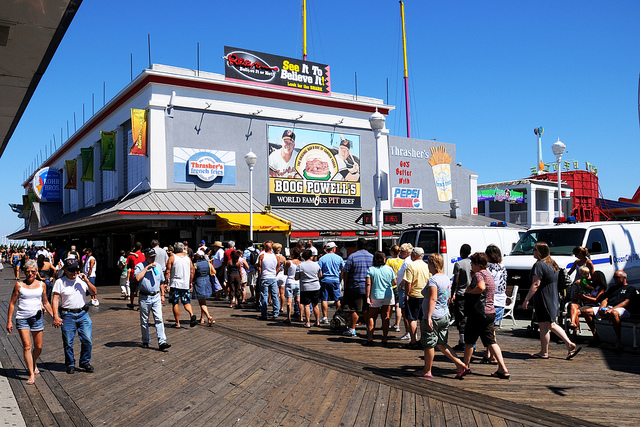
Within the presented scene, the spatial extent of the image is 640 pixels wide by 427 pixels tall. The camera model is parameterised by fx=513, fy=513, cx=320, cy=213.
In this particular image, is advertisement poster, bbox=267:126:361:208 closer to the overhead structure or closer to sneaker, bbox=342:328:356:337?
sneaker, bbox=342:328:356:337

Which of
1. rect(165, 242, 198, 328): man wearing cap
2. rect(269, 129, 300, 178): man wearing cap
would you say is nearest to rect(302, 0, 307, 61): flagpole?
rect(269, 129, 300, 178): man wearing cap

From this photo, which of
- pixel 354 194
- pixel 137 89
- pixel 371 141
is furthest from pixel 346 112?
pixel 137 89

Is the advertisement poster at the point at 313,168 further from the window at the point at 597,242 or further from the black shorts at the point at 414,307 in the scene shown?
the black shorts at the point at 414,307

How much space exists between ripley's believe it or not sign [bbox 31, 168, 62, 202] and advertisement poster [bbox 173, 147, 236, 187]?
20637 millimetres

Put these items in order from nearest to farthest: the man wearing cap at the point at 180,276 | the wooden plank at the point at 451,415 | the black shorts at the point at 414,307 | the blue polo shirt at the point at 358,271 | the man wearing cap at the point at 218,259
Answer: the wooden plank at the point at 451,415 → the black shorts at the point at 414,307 → the blue polo shirt at the point at 358,271 → the man wearing cap at the point at 180,276 → the man wearing cap at the point at 218,259

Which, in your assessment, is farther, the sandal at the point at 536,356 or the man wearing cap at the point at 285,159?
the man wearing cap at the point at 285,159

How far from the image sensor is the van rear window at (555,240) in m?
12.8

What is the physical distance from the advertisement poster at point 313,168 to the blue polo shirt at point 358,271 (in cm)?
1601

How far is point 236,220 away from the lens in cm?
2055

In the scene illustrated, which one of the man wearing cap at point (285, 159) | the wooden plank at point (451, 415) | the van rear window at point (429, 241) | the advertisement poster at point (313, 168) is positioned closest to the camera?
the wooden plank at point (451, 415)

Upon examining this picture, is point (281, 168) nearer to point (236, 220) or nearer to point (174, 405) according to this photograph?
point (236, 220)

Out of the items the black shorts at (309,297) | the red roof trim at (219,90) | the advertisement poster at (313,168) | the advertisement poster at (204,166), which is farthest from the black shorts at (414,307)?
the red roof trim at (219,90)

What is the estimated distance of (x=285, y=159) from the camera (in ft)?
85.5

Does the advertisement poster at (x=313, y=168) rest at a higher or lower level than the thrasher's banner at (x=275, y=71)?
lower
